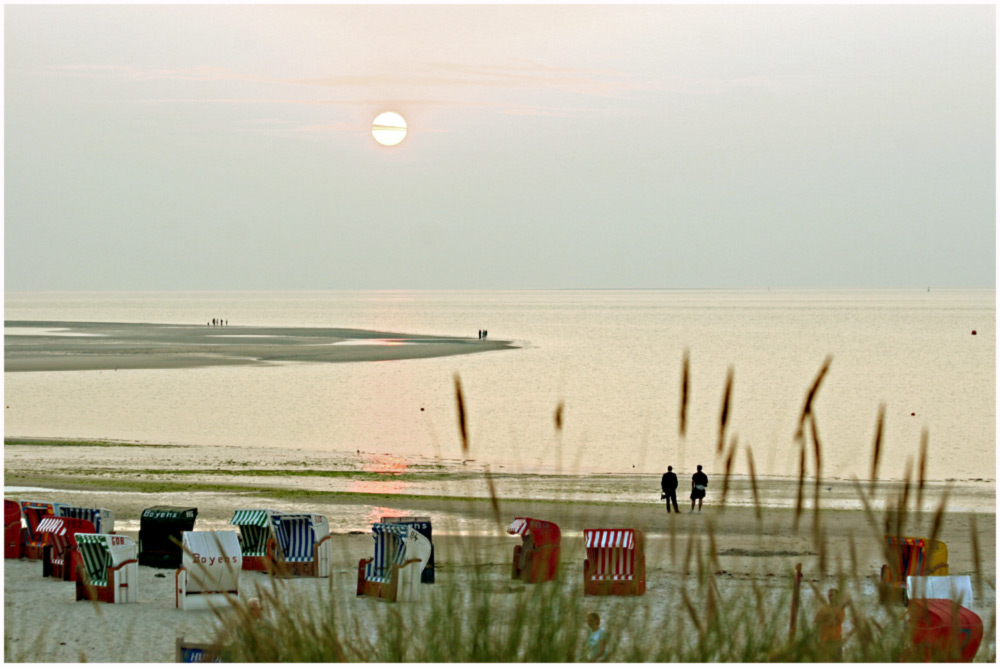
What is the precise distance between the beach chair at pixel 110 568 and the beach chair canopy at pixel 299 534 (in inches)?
89.8

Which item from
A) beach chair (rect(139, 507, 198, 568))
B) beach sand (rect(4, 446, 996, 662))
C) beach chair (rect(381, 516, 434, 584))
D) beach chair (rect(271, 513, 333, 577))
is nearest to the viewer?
beach sand (rect(4, 446, 996, 662))

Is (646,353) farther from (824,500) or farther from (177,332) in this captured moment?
(824,500)

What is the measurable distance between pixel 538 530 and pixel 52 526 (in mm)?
7620

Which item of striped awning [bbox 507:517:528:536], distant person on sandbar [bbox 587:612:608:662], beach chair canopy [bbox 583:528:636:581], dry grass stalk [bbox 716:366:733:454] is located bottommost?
beach chair canopy [bbox 583:528:636:581]

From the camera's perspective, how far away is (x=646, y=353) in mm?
97500

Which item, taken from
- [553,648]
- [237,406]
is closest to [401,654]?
[553,648]

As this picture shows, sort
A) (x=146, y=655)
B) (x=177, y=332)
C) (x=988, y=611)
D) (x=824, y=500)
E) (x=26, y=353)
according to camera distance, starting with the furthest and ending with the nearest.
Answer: (x=177, y=332), (x=26, y=353), (x=824, y=500), (x=988, y=611), (x=146, y=655)

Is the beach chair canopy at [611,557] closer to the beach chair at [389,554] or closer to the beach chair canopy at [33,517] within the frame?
the beach chair at [389,554]

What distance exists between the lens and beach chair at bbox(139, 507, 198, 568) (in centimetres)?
1625

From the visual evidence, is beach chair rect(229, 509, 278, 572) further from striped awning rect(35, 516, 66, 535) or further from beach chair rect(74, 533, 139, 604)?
striped awning rect(35, 516, 66, 535)

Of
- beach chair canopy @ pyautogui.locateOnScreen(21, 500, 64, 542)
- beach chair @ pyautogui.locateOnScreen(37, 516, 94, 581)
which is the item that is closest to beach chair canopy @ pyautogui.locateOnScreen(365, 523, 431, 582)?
beach chair @ pyautogui.locateOnScreen(37, 516, 94, 581)

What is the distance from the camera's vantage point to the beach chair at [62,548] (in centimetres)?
1523

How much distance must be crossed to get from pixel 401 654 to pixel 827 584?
11303 millimetres

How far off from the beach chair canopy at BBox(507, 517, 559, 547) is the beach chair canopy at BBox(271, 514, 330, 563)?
9.48 ft
